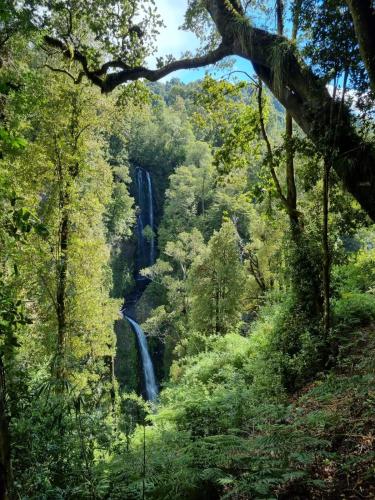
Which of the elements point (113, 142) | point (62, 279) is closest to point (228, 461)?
point (62, 279)

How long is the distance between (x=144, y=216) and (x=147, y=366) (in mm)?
24478

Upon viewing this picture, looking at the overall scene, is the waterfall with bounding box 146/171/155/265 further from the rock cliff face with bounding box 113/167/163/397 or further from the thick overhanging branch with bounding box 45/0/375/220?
the thick overhanging branch with bounding box 45/0/375/220

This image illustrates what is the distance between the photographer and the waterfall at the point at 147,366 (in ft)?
113

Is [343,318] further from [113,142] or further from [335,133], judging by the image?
[113,142]

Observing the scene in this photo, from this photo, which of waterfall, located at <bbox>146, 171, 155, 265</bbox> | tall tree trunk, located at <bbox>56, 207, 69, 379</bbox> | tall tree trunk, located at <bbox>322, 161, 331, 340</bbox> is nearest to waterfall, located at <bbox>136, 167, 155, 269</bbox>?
waterfall, located at <bbox>146, 171, 155, 265</bbox>

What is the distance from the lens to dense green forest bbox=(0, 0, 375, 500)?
11.5 ft

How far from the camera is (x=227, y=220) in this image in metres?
10.2

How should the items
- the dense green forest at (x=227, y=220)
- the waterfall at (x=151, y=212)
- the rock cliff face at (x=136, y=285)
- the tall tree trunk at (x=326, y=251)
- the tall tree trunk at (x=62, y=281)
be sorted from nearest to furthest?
1. the dense green forest at (x=227, y=220)
2. the tall tree trunk at (x=326, y=251)
3. the tall tree trunk at (x=62, y=281)
4. the rock cliff face at (x=136, y=285)
5. the waterfall at (x=151, y=212)

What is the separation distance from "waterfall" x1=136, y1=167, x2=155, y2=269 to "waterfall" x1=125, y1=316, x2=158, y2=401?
1285 centimetres

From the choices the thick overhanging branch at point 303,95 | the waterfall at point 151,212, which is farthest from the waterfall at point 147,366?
the thick overhanging branch at point 303,95

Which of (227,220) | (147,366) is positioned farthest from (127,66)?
(147,366)

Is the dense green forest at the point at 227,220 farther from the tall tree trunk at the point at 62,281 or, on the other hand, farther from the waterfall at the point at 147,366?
the waterfall at the point at 147,366

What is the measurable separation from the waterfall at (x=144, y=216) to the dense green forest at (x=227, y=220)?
117 ft

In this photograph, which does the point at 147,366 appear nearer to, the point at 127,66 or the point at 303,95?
the point at 127,66
